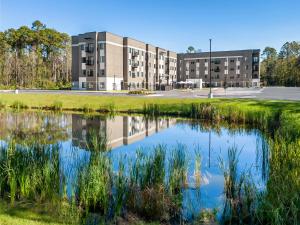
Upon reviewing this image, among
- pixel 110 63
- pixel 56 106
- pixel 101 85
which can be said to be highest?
pixel 110 63

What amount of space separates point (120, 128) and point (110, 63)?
4664 centimetres

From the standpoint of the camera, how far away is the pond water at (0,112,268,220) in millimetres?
8094


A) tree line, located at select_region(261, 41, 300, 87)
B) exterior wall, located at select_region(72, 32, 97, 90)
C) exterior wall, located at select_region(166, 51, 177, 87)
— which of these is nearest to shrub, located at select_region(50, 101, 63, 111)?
exterior wall, located at select_region(72, 32, 97, 90)

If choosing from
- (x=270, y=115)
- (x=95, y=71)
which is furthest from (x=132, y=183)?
(x=95, y=71)

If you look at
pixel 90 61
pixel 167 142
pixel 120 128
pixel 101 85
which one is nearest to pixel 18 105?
pixel 120 128

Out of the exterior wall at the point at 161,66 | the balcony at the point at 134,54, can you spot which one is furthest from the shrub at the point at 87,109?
the exterior wall at the point at 161,66

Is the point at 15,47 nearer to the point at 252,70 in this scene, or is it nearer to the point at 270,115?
the point at 252,70

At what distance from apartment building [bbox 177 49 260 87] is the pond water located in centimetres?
6906

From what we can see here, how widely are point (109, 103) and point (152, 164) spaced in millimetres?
23187

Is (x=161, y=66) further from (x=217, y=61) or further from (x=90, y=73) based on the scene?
(x=90, y=73)

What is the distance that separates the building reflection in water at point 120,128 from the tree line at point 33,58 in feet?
177

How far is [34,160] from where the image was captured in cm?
723

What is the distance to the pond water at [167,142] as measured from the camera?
8094 millimetres

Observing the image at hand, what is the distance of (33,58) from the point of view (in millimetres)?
77625
